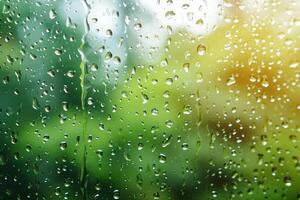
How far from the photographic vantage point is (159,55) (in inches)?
35.4

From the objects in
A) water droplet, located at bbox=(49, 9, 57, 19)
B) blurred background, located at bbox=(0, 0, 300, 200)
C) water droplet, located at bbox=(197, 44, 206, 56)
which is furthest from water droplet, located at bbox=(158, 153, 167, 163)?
water droplet, located at bbox=(49, 9, 57, 19)

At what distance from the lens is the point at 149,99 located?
906mm

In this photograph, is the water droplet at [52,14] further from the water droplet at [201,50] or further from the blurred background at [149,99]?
the water droplet at [201,50]

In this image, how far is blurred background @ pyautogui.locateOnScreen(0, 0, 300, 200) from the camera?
0.84m

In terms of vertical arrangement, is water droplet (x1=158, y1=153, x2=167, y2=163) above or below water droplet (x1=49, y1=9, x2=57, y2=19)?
below

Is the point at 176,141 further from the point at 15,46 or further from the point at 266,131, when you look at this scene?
the point at 15,46

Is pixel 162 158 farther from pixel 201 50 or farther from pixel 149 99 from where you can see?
pixel 201 50

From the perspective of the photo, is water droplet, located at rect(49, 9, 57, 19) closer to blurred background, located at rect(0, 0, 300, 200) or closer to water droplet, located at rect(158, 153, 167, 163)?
blurred background, located at rect(0, 0, 300, 200)

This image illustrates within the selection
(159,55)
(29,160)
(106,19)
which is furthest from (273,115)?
(29,160)

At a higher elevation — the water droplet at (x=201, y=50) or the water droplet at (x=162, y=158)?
the water droplet at (x=201, y=50)

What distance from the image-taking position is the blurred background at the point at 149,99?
0.84 metres

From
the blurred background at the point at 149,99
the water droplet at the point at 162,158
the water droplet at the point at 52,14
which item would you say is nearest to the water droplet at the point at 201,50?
the blurred background at the point at 149,99

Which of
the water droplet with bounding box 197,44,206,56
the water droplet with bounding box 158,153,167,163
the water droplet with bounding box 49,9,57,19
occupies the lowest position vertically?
the water droplet with bounding box 158,153,167,163

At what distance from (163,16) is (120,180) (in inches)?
16.0
